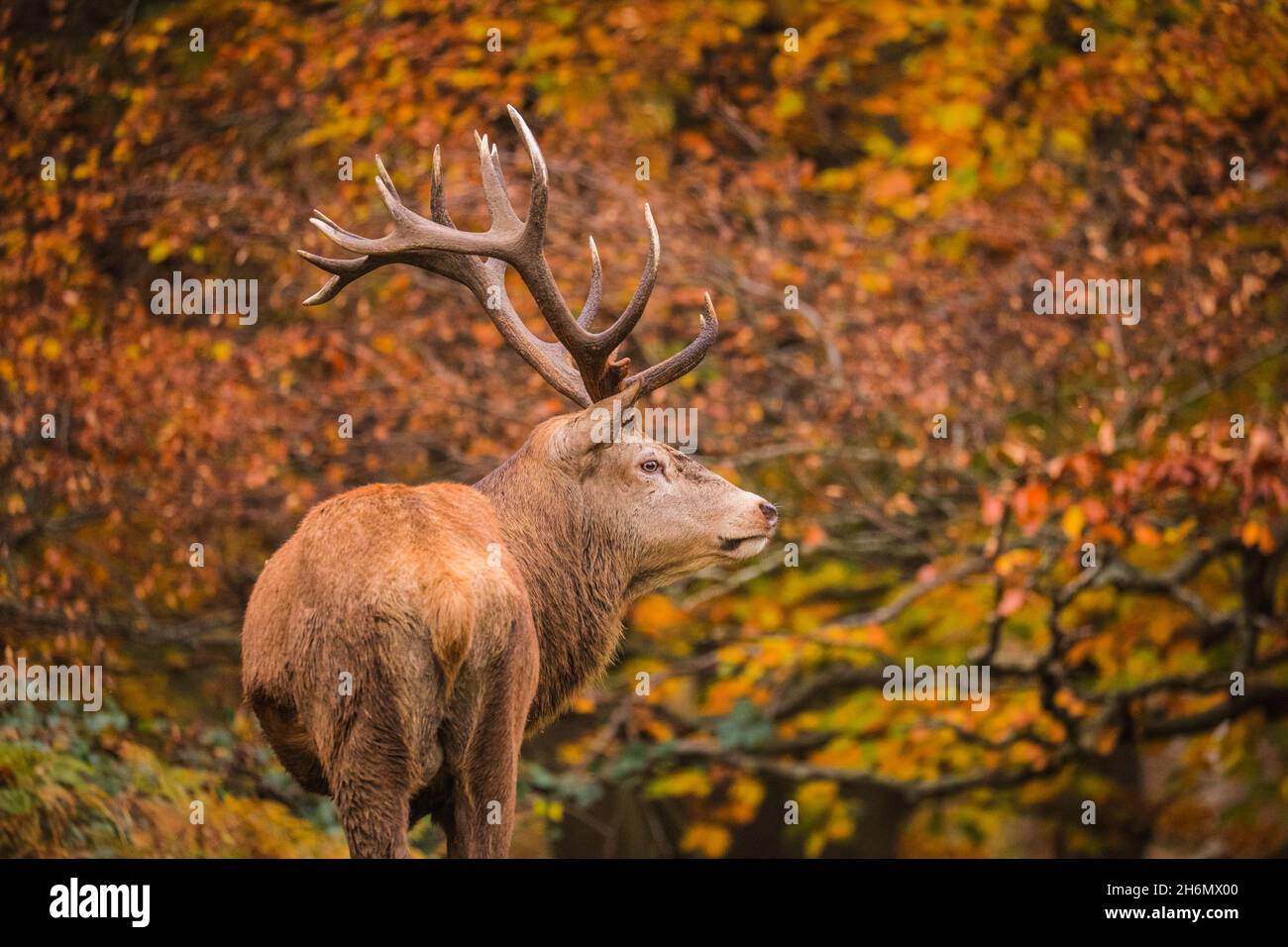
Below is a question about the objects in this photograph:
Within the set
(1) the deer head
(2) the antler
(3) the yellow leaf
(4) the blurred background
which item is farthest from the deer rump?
(3) the yellow leaf

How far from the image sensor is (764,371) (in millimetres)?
11523

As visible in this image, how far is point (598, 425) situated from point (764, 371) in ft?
22.5

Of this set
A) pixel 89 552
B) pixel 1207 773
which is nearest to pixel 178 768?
pixel 89 552

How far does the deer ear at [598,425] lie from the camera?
188 inches

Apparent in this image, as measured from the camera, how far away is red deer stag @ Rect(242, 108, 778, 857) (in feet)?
13.1

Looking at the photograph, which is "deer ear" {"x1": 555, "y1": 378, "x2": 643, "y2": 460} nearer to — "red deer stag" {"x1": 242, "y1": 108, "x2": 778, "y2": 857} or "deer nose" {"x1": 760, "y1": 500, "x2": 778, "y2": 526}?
"red deer stag" {"x1": 242, "y1": 108, "x2": 778, "y2": 857}

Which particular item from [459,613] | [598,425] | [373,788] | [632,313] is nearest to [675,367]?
[632,313]

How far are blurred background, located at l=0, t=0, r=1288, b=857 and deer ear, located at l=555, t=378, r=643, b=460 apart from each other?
4.59 meters

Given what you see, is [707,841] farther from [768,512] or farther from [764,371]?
[768,512]

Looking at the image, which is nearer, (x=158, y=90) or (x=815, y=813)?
(x=158, y=90)

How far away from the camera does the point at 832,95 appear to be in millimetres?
13094

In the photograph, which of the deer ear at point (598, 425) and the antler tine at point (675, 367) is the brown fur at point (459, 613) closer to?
the deer ear at point (598, 425)
